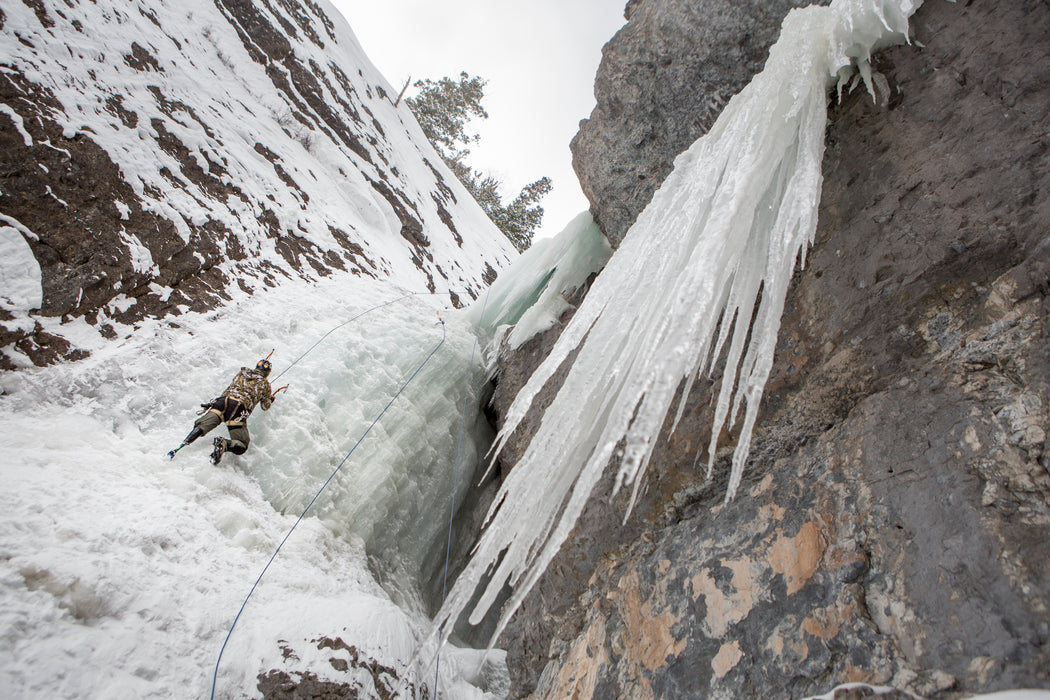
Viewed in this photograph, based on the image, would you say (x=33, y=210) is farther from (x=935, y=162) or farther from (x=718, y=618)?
(x=935, y=162)

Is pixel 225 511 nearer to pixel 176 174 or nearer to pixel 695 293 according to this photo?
pixel 695 293

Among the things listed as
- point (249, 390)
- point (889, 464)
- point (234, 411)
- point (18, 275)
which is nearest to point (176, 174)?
point (18, 275)

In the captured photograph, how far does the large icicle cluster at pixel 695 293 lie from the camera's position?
6.13 feet

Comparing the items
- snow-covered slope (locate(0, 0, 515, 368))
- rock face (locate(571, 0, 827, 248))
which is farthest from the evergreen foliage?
rock face (locate(571, 0, 827, 248))

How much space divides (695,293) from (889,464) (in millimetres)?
922

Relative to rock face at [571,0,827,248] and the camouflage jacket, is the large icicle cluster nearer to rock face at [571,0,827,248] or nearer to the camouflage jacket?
rock face at [571,0,827,248]

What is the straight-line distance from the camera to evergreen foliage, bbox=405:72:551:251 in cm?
1706

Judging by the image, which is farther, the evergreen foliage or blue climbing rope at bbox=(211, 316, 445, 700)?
the evergreen foliage

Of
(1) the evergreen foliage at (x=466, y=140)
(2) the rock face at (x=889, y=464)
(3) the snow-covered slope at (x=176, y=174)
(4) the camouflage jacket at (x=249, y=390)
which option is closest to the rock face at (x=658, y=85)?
(2) the rock face at (x=889, y=464)

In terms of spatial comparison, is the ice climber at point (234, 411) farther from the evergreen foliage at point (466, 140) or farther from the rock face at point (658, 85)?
the evergreen foliage at point (466, 140)

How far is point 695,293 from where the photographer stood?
1972 millimetres

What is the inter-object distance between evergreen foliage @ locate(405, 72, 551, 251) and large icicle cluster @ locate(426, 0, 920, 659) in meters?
14.4

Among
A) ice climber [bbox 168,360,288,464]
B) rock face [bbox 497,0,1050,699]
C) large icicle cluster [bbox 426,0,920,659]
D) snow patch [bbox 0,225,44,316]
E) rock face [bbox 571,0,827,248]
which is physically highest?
snow patch [bbox 0,225,44,316]

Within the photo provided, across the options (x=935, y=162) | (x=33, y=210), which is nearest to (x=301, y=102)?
(x=33, y=210)
